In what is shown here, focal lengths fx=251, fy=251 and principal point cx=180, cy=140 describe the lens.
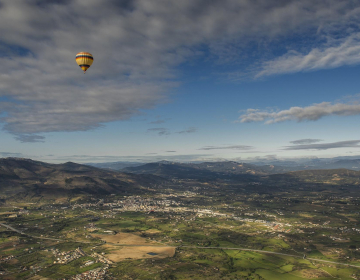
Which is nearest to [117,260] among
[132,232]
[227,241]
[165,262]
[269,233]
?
[165,262]

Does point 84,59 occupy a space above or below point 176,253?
above

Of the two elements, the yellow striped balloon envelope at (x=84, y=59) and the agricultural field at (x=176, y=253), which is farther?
the yellow striped balloon envelope at (x=84, y=59)

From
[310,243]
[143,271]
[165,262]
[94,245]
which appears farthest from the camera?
[310,243]

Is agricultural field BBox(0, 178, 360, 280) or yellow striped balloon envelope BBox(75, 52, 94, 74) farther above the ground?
yellow striped balloon envelope BBox(75, 52, 94, 74)

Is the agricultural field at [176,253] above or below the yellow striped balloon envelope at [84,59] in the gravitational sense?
below

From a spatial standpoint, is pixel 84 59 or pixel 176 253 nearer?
pixel 84 59

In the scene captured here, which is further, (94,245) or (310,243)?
(310,243)

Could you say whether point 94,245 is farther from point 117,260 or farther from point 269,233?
point 269,233

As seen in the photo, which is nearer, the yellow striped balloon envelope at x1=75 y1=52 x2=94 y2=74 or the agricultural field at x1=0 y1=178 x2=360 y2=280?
the agricultural field at x1=0 y1=178 x2=360 y2=280
